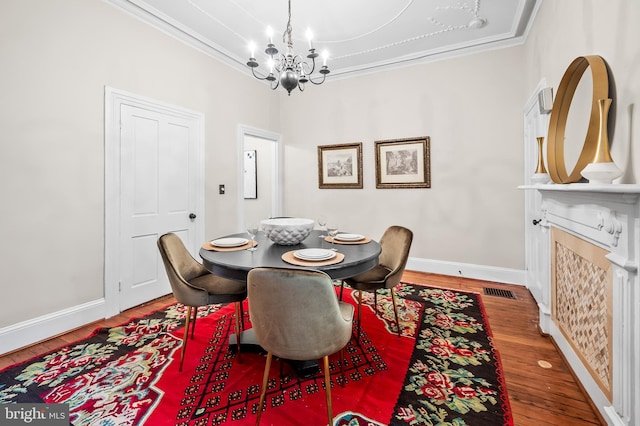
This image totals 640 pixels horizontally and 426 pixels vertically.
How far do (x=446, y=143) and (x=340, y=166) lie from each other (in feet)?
5.14

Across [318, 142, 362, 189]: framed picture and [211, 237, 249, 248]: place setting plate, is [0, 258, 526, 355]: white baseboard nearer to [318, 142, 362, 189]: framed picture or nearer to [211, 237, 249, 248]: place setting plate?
[211, 237, 249, 248]: place setting plate

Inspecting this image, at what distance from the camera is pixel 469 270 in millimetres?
3789


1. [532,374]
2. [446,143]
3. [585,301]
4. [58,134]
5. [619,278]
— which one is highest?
[446,143]

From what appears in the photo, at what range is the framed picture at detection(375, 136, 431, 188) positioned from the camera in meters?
4.00

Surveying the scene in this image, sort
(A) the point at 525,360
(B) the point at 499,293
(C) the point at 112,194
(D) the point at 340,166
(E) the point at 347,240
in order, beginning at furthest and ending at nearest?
(D) the point at 340,166
(B) the point at 499,293
(C) the point at 112,194
(E) the point at 347,240
(A) the point at 525,360

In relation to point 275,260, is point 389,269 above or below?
below

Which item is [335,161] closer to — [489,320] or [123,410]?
[489,320]

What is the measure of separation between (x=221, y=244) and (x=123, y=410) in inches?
40.8

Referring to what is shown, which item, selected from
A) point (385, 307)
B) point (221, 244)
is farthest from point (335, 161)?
point (221, 244)

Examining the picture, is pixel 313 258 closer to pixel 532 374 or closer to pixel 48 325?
pixel 532 374

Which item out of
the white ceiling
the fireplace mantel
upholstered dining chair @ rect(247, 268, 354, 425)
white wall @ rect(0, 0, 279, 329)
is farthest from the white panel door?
the fireplace mantel

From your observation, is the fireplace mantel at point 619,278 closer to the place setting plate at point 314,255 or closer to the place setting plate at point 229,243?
the place setting plate at point 314,255

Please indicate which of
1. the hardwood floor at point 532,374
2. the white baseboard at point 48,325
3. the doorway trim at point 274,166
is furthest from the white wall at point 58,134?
the hardwood floor at point 532,374

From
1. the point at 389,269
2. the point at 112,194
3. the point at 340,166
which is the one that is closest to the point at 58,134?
the point at 112,194
